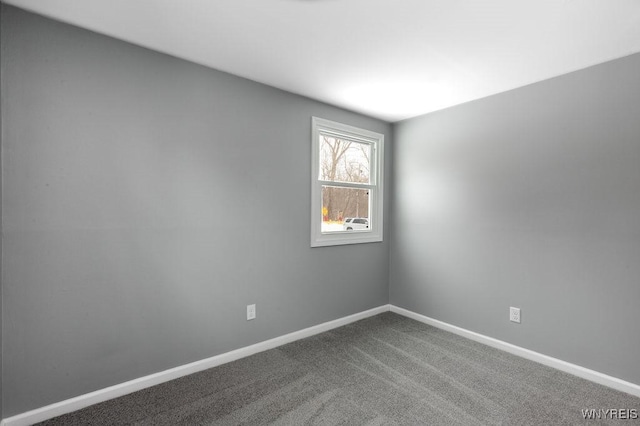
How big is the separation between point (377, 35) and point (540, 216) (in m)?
1.99

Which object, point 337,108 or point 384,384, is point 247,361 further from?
point 337,108

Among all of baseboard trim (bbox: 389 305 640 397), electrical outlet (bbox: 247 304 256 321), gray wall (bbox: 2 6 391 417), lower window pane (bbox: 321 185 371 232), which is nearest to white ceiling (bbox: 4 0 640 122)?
gray wall (bbox: 2 6 391 417)

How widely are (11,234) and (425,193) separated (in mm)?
3432

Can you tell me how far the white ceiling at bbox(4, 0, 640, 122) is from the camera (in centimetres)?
169

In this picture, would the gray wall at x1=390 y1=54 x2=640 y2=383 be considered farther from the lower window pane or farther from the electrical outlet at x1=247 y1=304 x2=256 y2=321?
the electrical outlet at x1=247 y1=304 x2=256 y2=321

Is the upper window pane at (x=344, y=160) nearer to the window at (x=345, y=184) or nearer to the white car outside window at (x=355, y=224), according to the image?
the window at (x=345, y=184)

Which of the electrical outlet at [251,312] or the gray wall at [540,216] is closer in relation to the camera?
the gray wall at [540,216]

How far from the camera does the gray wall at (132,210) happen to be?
1764mm

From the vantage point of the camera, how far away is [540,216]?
2578 mm

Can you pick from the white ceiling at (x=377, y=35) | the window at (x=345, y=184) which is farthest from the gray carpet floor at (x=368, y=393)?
the white ceiling at (x=377, y=35)

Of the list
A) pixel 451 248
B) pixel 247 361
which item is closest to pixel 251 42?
pixel 247 361

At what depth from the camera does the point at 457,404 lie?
199 centimetres

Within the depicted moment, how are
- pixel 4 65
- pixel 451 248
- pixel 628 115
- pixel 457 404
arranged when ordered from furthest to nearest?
pixel 451 248 < pixel 628 115 < pixel 457 404 < pixel 4 65

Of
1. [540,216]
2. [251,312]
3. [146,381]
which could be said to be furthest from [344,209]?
[146,381]
